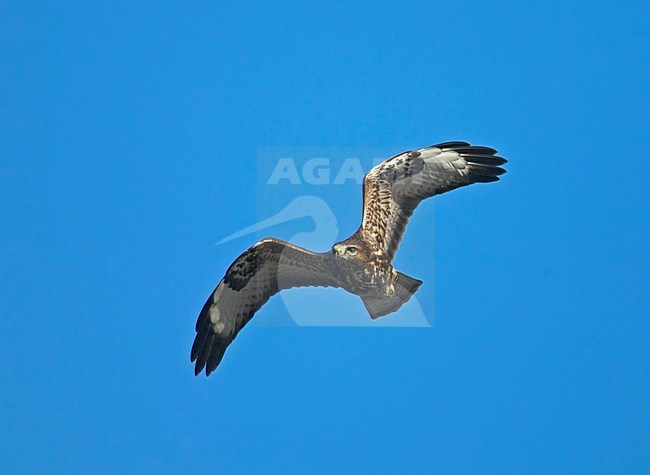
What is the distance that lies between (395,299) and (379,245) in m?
0.69

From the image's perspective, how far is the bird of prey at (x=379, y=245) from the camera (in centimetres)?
1277

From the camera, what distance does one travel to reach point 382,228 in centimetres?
1309

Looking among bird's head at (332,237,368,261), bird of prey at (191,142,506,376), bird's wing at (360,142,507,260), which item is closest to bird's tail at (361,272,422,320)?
bird of prey at (191,142,506,376)

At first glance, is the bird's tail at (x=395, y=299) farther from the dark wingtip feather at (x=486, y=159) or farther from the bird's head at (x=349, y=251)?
the dark wingtip feather at (x=486, y=159)

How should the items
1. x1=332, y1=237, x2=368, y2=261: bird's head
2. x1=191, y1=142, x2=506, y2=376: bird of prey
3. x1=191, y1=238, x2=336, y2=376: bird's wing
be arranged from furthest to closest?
x1=191, y1=238, x2=336, y2=376: bird's wing → x1=191, y1=142, x2=506, y2=376: bird of prey → x1=332, y1=237, x2=368, y2=261: bird's head

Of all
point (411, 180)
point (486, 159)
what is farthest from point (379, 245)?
point (486, 159)

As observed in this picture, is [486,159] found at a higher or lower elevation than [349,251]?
higher

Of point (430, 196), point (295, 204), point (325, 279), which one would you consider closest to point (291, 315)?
point (295, 204)

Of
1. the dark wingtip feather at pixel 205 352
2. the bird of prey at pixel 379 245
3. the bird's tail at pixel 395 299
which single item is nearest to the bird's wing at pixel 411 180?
the bird of prey at pixel 379 245

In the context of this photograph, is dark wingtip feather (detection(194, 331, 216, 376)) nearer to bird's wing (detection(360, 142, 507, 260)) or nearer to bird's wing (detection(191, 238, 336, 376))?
bird's wing (detection(191, 238, 336, 376))

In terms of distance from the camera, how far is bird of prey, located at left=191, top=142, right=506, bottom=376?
1277cm

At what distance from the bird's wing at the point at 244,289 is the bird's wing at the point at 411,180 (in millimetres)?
878

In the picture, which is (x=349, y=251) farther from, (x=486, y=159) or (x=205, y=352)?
(x=205, y=352)

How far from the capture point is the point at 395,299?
12.9 metres
